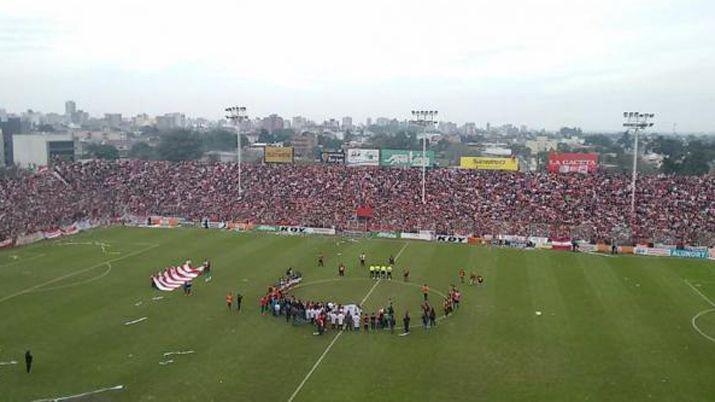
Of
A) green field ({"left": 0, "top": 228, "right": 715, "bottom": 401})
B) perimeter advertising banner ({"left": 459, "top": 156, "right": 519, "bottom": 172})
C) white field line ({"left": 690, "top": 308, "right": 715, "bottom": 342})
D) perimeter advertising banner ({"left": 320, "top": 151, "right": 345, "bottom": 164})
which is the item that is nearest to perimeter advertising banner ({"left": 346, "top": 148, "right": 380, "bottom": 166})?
perimeter advertising banner ({"left": 320, "top": 151, "right": 345, "bottom": 164})

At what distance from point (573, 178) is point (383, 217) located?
734 inches

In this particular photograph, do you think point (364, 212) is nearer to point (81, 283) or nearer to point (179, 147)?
point (81, 283)

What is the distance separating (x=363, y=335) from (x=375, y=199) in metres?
32.4

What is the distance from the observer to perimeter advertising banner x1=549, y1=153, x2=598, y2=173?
Answer: 62312 millimetres

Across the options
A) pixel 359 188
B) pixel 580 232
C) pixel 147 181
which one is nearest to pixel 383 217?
pixel 359 188

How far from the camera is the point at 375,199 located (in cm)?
5878

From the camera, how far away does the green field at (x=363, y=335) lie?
21375 millimetres

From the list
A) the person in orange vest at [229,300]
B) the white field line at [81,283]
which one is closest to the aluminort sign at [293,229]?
the white field line at [81,283]

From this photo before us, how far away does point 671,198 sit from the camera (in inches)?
2101

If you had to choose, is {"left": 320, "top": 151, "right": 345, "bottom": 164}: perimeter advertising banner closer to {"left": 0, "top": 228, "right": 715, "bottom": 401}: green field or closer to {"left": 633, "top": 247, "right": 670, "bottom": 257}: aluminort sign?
{"left": 0, "top": 228, "right": 715, "bottom": 401}: green field

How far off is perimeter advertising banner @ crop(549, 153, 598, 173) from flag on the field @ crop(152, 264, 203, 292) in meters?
39.2

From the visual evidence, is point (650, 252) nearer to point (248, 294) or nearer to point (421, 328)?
point (421, 328)

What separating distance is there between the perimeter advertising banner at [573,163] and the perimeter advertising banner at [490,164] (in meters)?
3.87

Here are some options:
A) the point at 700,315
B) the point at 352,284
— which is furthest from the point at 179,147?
the point at 700,315
